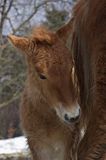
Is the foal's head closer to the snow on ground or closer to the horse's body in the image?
the horse's body

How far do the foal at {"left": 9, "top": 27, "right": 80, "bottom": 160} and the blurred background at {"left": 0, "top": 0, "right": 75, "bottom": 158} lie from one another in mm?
9596

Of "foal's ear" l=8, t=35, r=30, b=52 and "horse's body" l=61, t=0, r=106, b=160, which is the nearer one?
"horse's body" l=61, t=0, r=106, b=160

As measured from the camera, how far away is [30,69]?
413cm

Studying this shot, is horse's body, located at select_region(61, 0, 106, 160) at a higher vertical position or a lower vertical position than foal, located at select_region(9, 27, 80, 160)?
higher

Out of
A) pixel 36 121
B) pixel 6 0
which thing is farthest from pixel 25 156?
pixel 6 0

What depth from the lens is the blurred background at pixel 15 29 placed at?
14.3 m

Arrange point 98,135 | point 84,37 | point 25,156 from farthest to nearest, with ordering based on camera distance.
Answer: point 25,156
point 84,37
point 98,135

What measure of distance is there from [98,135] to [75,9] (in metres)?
0.70

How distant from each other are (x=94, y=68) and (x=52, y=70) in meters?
1.57

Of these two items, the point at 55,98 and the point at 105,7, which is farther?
the point at 55,98

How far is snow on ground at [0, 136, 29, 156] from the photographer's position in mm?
6330

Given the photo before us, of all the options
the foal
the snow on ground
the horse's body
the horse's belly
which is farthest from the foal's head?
the snow on ground

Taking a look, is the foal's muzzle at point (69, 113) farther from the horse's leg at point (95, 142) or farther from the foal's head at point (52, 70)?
the horse's leg at point (95, 142)

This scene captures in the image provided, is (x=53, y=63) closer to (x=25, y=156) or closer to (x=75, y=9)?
(x=75, y=9)
